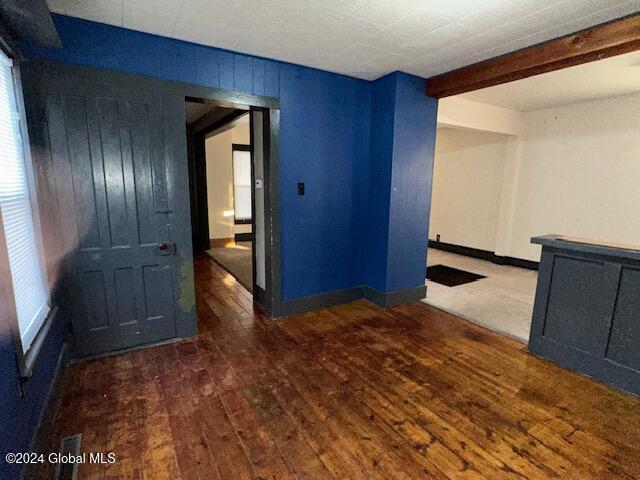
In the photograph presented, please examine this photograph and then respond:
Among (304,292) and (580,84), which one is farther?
(580,84)

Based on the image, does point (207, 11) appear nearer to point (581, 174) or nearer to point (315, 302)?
point (315, 302)

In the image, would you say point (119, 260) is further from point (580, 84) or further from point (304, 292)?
point (580, 84)

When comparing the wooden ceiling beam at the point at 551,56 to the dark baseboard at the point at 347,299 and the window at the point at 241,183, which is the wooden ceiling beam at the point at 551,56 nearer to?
the dark baseboard at the point at 347,299

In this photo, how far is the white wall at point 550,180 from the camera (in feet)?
14.8

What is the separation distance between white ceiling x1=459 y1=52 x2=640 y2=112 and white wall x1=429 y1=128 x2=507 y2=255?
1.06 m

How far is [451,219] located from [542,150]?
2.04 meters

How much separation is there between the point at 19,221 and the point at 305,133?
7.97 feet

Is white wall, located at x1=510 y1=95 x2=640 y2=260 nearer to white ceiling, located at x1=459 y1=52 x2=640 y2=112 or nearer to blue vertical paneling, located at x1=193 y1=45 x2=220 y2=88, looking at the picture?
white ceiling, located at x1=459 y1=52 x2=640 y2=112

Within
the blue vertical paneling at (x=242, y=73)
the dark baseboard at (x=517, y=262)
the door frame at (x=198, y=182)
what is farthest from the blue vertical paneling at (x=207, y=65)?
the dark baseboard at (x=517, y=262)

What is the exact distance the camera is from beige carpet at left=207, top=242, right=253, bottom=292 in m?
4.79

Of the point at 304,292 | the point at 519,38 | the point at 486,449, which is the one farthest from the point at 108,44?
the point at 486,449

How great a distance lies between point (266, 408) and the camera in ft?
6.81

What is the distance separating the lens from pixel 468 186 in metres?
6.43

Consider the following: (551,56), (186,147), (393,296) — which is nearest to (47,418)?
(186,147)
